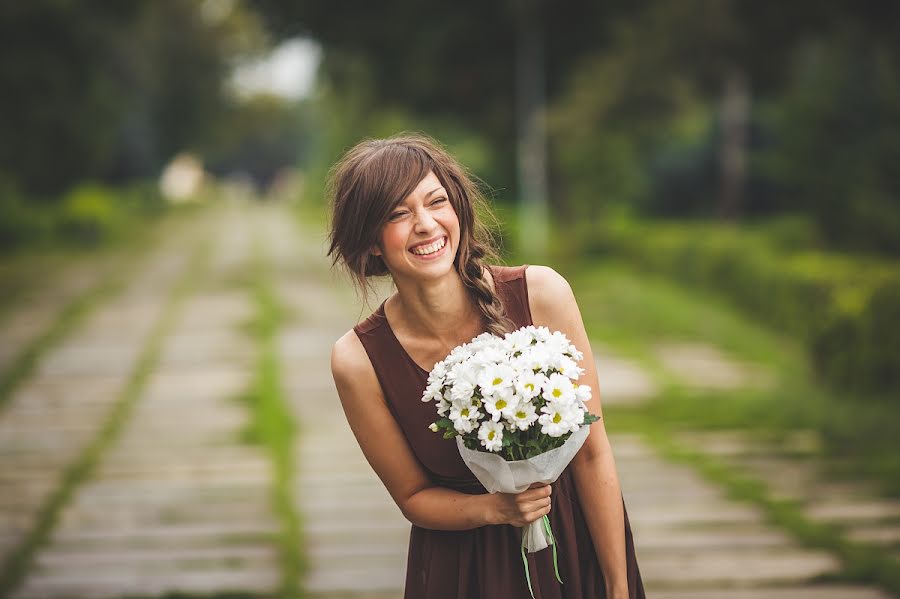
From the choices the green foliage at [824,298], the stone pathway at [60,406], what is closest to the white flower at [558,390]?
the stone pathway at [60,406]

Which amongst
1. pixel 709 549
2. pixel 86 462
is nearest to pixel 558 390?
pixel 709 549

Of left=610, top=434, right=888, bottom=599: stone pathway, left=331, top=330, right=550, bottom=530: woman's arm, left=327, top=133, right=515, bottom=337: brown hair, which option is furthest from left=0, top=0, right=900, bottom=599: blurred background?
left=331, top=330, right=550, bottom=530: woman's arm

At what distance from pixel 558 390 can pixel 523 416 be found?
0.29 feet

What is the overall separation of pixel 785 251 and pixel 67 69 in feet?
48.2

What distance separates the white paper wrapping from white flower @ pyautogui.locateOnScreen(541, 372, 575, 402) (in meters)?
0.09

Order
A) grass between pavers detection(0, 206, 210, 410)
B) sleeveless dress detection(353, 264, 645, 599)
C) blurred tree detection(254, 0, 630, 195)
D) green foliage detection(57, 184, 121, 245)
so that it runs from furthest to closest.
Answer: green foliage detection(57, 184, 121, 245), blurred tree detection(254, 0, 630, 195), grass between pavers detection(0, 206, 210, 410), sleeveless dress detection(353, 264, 645, 599)

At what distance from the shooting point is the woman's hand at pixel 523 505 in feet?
7.08

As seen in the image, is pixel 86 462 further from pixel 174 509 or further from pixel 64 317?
pixel 64 317

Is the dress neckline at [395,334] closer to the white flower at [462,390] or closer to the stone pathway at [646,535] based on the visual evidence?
the white flower at [462,390]

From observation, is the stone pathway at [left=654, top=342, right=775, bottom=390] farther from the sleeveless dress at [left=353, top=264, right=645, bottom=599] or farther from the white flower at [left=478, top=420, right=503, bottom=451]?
the white flower at [left=478, top=420, right=503, bottom=451]

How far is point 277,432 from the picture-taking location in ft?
25.7

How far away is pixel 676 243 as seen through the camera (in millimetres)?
16484

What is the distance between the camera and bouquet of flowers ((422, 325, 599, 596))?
80.7 inches

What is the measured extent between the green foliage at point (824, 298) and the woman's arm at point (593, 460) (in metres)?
6.48
